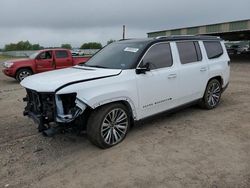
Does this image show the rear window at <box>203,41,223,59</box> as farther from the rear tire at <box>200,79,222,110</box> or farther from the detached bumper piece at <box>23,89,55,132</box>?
the detached bumper piece at <box>23,89,55,132</box>

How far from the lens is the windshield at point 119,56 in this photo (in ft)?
15.8

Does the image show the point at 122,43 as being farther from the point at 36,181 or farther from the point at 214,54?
the point at 36,181

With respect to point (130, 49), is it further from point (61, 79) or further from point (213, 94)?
point (213, 94)

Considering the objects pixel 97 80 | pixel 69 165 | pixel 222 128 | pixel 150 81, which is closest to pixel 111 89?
pixel 97 80

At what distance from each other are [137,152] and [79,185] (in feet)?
3.93

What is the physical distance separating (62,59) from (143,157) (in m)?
10.5

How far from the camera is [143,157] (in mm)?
4098

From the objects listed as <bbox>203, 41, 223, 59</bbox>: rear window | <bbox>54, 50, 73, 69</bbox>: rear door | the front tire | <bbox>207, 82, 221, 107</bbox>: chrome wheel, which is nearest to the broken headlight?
the front tire

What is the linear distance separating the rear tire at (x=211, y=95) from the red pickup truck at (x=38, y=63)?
798 cm

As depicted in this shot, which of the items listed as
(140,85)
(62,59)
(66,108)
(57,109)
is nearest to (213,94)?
(140,85)

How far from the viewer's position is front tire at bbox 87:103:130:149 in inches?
165

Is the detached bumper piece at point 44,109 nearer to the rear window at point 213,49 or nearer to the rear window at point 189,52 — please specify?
the rear window at point 189,52

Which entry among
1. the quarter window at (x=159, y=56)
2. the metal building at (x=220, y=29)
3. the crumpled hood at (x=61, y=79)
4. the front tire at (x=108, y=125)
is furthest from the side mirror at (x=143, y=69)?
the metal building at (x=220, y=29)

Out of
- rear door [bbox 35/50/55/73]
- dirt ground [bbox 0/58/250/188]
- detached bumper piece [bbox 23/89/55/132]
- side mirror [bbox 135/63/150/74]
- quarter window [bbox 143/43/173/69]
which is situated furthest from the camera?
rear door [bbox 35/50/55/73]
